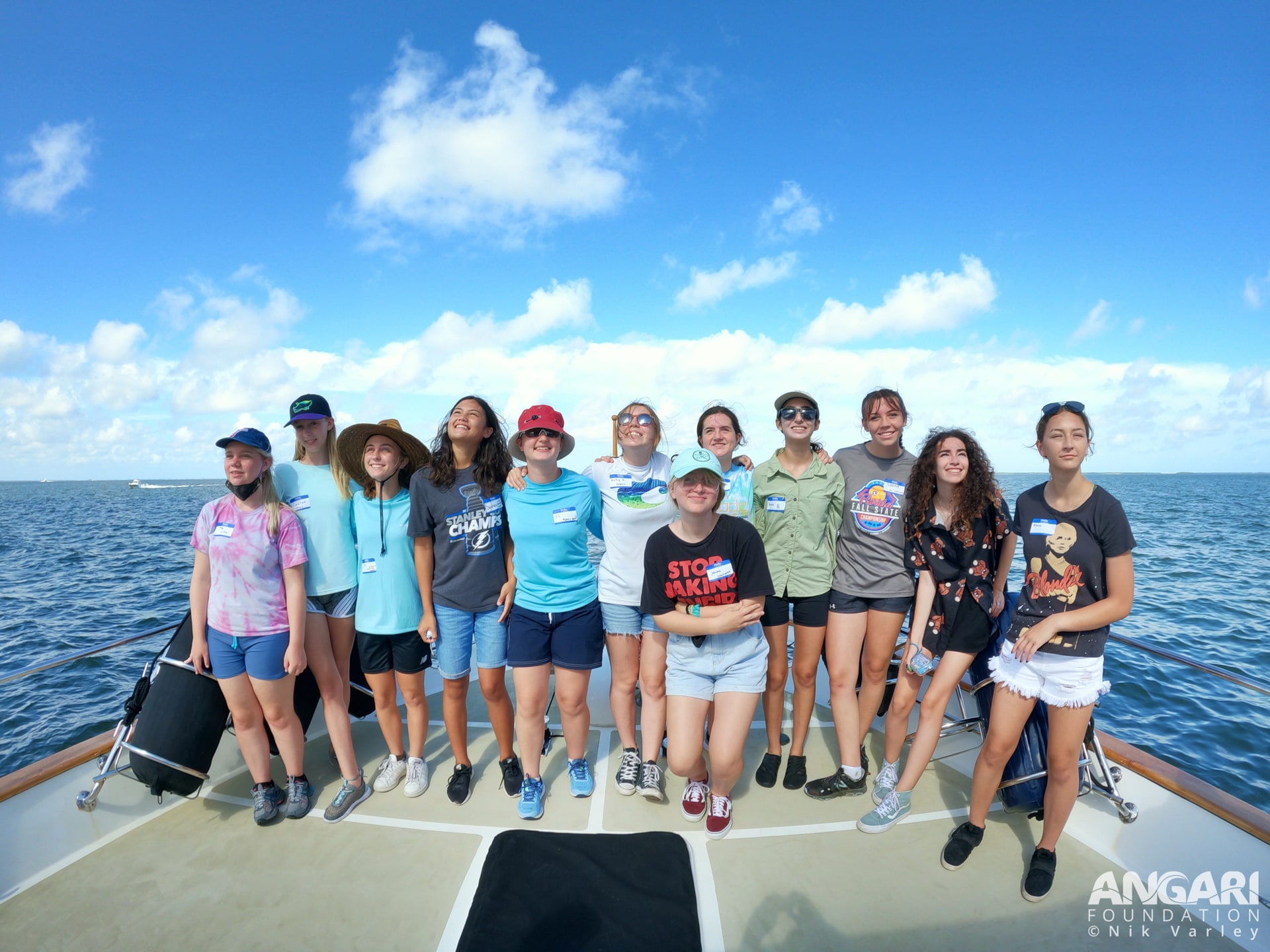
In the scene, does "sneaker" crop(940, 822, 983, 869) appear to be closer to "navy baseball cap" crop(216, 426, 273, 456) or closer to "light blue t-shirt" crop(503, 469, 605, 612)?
"light blue t-shirt" crop(503, 469, 605, 612)

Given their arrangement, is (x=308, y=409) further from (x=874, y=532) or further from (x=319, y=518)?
(x=874, y=532)

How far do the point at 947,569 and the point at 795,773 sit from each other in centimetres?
136

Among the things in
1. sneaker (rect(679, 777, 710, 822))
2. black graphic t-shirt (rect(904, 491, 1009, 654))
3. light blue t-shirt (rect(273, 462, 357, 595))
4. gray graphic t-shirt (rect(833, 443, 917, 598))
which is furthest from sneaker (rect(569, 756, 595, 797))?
black graphic t-shirt (rect(904, 491, 1009, 654))

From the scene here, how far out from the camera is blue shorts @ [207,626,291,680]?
104 inches

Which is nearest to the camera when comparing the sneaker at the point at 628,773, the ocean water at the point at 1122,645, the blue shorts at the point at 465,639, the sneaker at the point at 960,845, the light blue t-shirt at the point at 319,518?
the sneaker at the point at 960,845

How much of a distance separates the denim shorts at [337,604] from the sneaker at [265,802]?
891mm

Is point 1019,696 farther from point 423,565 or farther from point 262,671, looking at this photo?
point 262,671

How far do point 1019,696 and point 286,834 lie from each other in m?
3.43

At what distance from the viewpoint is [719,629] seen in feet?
8.68

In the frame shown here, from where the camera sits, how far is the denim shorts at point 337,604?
9.37 feet

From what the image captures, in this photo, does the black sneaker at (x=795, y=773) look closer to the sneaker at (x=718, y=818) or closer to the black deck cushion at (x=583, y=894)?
the sneaker at (x=718, y=818)

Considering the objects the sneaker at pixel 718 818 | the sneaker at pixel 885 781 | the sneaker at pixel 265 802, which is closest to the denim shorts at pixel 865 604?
the sneaker at pixel 885 781

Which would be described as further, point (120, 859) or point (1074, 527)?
point (120, 859)

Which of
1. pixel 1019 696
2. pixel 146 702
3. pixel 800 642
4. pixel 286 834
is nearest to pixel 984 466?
pixel 1019 696
